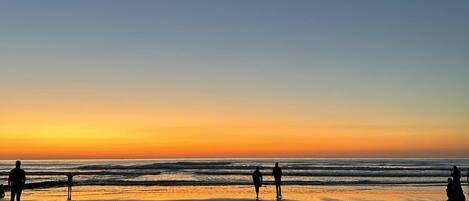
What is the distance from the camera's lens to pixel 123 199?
84.2 feet

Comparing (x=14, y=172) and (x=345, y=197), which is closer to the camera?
(x=14, y=172)

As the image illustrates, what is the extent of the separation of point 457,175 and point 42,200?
765 inches

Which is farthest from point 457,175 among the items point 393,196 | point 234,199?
point 234,199

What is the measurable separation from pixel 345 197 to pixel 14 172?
1571cm

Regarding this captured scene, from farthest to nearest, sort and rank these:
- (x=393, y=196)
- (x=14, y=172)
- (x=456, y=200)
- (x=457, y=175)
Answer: (x=393, y=196), (x=457, y=175), (x=14, y=172), (x=456, y=200)

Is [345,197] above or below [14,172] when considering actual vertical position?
below

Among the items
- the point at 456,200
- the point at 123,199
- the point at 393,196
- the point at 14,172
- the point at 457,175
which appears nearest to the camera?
the point at 456,200

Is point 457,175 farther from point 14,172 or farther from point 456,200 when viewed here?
point 14,172

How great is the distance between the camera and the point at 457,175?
24047 millimetres

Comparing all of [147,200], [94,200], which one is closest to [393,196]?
[147,200]

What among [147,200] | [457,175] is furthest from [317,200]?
[147,200]

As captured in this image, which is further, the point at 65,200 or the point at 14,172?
the point at 65,200

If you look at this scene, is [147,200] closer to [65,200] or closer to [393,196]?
[65,200]

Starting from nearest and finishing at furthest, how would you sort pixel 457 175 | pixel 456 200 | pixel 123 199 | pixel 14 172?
pixel 456 200, pixel 14 172, pixel 457 175, pixel 123 199
